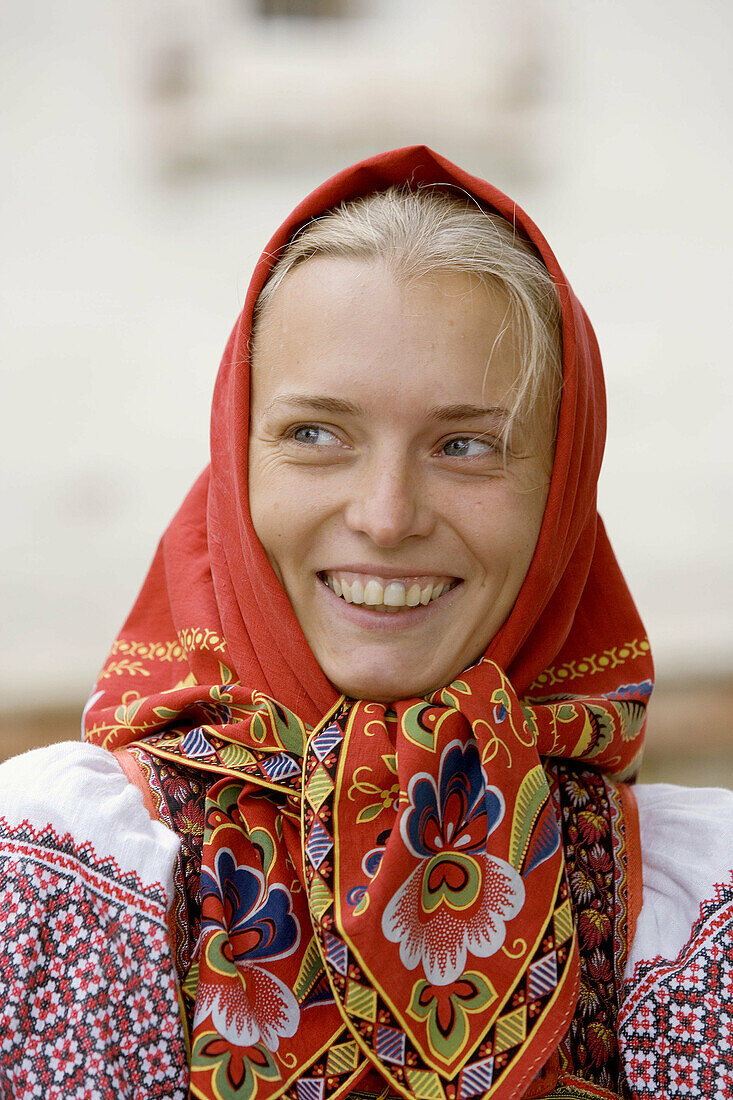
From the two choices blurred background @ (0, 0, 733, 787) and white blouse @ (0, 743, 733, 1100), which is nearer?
white blouse @ (0, 743, 733, 1100)

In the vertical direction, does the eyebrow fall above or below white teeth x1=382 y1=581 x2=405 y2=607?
above

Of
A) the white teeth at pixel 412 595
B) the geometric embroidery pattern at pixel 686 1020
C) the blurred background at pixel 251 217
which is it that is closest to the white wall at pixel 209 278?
the blurred background at pixel 251 217

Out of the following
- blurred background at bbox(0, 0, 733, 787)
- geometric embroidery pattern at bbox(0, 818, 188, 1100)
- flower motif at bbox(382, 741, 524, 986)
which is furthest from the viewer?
blurred background at bbox(0, 0, 733, 787)

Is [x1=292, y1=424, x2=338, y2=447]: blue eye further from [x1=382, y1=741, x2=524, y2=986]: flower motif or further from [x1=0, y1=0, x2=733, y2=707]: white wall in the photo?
[x1=0, y1=0, x2=733, y2=707]: white wall

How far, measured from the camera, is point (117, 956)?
917mm

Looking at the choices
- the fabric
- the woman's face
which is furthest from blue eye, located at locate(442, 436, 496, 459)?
the fabric

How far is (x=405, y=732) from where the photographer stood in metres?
1.03

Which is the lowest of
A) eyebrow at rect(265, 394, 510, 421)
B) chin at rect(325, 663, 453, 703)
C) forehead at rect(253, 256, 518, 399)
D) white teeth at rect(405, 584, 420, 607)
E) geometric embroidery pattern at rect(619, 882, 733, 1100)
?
geometric embroidery pattern at rect(619, 882, 733, 1100)

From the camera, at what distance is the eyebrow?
1049 mm

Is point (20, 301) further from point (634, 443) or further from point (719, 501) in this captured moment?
point (719, 501)

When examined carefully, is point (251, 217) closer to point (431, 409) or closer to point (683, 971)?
point (431, 409)

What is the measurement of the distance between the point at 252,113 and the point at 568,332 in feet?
8.05

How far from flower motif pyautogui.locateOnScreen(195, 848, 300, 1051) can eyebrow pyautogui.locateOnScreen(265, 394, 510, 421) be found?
0.47 m

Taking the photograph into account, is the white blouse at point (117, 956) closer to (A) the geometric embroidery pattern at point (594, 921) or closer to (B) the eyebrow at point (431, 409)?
(A) the geometric embroidery pattern at point (594, 921)
